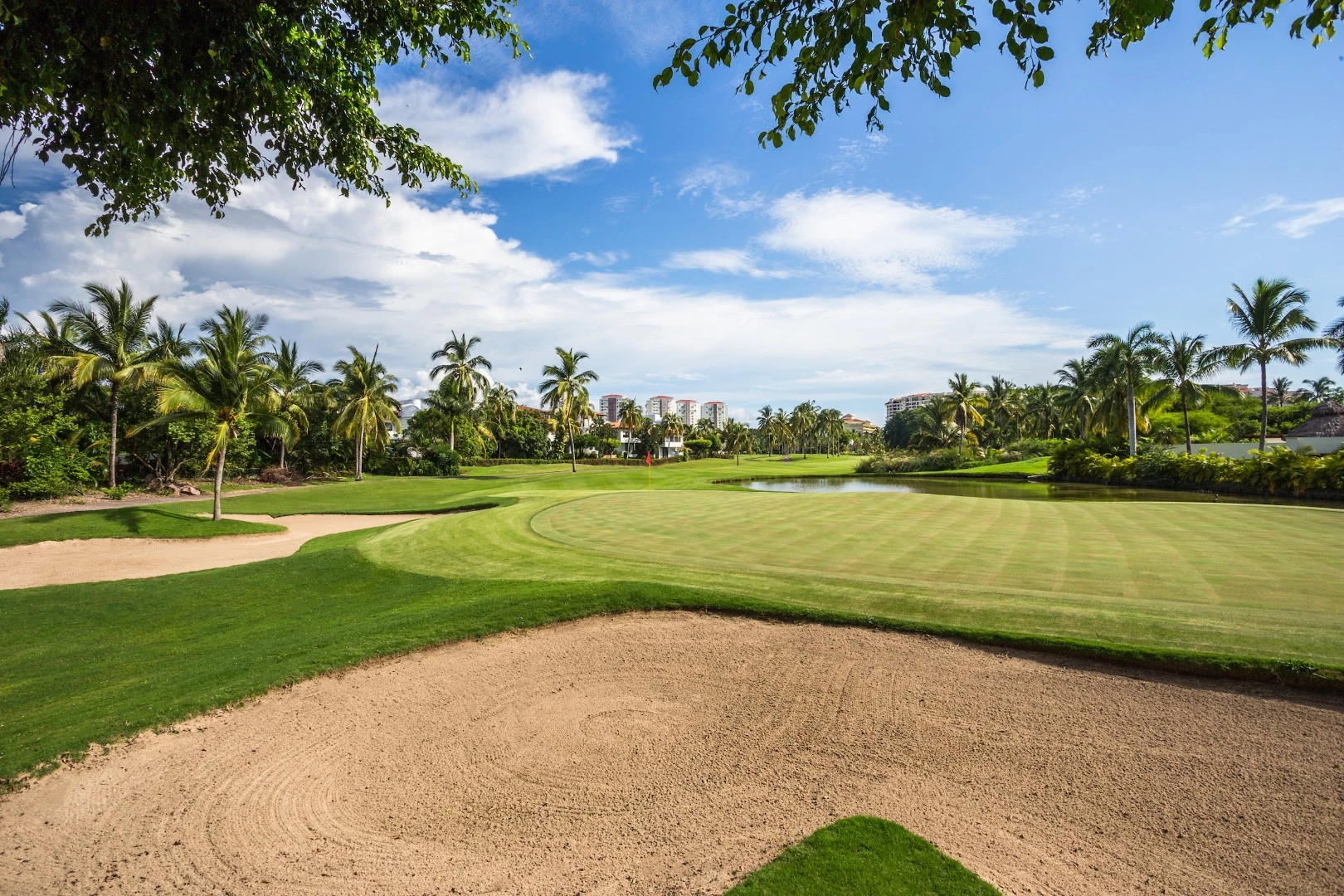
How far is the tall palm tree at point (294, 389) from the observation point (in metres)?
45.1

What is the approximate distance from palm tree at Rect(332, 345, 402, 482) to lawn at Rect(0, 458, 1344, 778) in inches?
1046

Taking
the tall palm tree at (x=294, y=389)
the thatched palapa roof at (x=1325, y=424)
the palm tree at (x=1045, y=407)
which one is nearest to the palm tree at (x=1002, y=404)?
the palm tree at (x=1045, y=407)

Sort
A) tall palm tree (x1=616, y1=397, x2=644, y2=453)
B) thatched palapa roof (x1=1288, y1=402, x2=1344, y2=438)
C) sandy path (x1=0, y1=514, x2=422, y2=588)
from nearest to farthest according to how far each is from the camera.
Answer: sandy path (x1=0, y1=514, x2=422, y2=588) → thatched palapa roof (x1=1288, y1=402, x2=1344, y2=438) → tall palm tree (x1=616, y1=397, x2=644, y2=453)

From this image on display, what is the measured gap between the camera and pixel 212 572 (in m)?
13.0

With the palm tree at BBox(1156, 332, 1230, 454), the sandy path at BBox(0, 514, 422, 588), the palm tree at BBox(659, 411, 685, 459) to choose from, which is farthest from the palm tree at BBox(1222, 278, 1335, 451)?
the palm tree at BBox(659, 411, 685, 459)

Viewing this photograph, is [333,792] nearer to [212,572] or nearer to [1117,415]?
[212,572]

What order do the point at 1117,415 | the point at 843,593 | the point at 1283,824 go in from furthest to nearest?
the point at 1117,415 < the point at 843,593 < the point at 1283,824

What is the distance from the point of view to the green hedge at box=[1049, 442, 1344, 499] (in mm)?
26156

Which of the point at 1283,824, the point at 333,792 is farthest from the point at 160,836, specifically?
the point at 1283,824

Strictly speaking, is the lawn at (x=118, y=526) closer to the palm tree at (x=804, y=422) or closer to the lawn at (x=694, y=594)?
the lawn at (x=694, y=594)

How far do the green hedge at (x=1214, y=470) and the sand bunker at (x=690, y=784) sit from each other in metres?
30.9

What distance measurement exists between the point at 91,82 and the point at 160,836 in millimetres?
5362

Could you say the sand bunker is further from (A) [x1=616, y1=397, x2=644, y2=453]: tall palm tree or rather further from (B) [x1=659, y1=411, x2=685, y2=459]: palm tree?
(B) [x1=659, y1=411, x2=685, y2=459]: palm tree

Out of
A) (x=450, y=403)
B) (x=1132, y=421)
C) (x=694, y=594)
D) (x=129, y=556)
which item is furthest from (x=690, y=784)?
(x=450, y=403)
